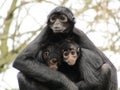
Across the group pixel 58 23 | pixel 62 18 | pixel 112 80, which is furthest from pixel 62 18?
pixel 112 80

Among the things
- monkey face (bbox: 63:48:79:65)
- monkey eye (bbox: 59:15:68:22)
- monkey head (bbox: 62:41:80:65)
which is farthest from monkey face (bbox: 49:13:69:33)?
monkey face (bbox: 63:48:79:65)

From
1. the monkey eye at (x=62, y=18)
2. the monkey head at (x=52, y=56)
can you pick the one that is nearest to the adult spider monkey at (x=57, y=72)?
the monkey eye at (x=62, y=18)

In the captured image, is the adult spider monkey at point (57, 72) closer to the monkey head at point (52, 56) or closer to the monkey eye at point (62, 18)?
the monkey eye at point (62, 18)

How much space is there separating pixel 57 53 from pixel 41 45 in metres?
0.36

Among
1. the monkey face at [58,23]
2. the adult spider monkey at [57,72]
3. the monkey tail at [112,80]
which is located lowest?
the monkey tail at [112,80]

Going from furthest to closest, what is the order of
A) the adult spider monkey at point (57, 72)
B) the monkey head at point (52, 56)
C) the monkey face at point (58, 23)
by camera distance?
1. the monkey head at point (52, 56)
2. the adult spider monkey at point (57, 72)
3. the monkey face at point (58, 23)

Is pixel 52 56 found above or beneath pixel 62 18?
beneath

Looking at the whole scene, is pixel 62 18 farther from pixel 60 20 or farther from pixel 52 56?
pixel 52 56

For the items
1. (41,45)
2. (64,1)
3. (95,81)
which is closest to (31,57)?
(41,45)

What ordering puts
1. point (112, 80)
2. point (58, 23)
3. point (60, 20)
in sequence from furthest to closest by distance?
point (112, 80), point (60, 20), point (58, 23)

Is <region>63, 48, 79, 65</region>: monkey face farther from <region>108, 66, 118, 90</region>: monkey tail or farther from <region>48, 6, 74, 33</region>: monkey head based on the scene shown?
<region>108, 66, 118, 90</region>: monkey tail

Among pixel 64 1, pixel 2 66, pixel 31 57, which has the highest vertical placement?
pixel 31 57

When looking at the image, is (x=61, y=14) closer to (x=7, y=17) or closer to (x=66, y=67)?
(x=66, y=67)

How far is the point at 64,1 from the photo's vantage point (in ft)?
64.1
